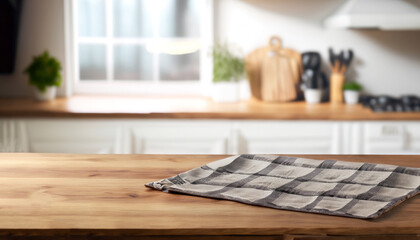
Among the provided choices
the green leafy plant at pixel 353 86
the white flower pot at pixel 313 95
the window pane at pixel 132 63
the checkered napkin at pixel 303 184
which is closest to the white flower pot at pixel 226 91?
the white flower pot at pixel 313 95

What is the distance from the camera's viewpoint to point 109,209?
114 cm

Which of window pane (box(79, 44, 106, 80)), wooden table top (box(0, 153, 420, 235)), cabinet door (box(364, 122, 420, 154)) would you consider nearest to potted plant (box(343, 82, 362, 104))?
cabinet door (box(364, 122, 420, 154))

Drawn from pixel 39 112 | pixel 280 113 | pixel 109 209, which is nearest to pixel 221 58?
pixel 280 113

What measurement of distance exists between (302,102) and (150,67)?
97 cm

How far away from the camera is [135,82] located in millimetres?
3770

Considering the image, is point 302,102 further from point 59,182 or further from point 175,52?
point 59,182

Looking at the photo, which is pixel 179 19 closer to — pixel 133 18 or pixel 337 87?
pixel 133 18

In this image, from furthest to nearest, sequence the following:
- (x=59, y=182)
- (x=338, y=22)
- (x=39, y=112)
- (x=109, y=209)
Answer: (x=338, y=22), (x=39, y=112), (x=59, y=182), (x=109, y=209)

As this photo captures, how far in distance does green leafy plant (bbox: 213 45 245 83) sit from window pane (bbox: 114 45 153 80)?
481mm

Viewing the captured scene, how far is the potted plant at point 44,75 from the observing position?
3.49m

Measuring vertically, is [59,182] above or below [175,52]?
below

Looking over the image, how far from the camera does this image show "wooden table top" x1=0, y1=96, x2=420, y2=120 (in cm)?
299

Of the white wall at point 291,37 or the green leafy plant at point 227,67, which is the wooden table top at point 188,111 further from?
the white wall at point 291,37

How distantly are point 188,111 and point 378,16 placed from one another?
3.94 ft
